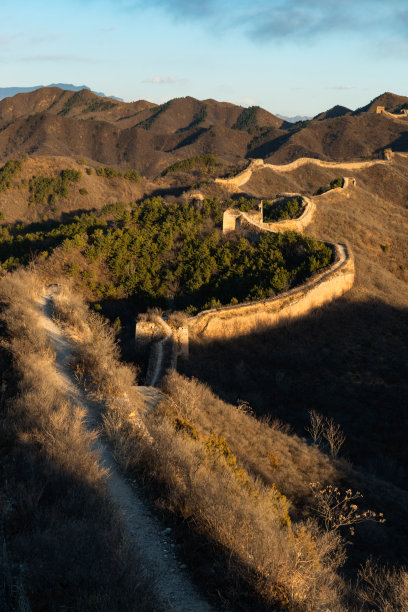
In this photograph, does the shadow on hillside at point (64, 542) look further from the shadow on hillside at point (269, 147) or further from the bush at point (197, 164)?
the shadow on hillside at point (269, 147)

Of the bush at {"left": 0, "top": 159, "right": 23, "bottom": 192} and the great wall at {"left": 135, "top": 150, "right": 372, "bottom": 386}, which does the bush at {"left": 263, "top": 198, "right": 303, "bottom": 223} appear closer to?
the great wall at {"left": 135, "top": 150, "right": 372, "bottom": 386}

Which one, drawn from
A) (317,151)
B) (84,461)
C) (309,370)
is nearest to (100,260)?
(309,370)

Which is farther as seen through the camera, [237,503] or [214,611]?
[237,503]

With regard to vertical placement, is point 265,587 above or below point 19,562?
below

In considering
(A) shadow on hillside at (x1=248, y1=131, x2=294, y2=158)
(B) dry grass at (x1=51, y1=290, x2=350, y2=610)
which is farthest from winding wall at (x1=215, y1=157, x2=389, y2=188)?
(A) shadow on hillside at (x1=248, y1=131, x2=294, y2=158)

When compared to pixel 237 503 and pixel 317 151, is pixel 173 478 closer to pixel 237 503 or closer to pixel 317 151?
pixel 237 503

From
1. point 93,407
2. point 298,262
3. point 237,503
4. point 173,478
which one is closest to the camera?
point 237,503
